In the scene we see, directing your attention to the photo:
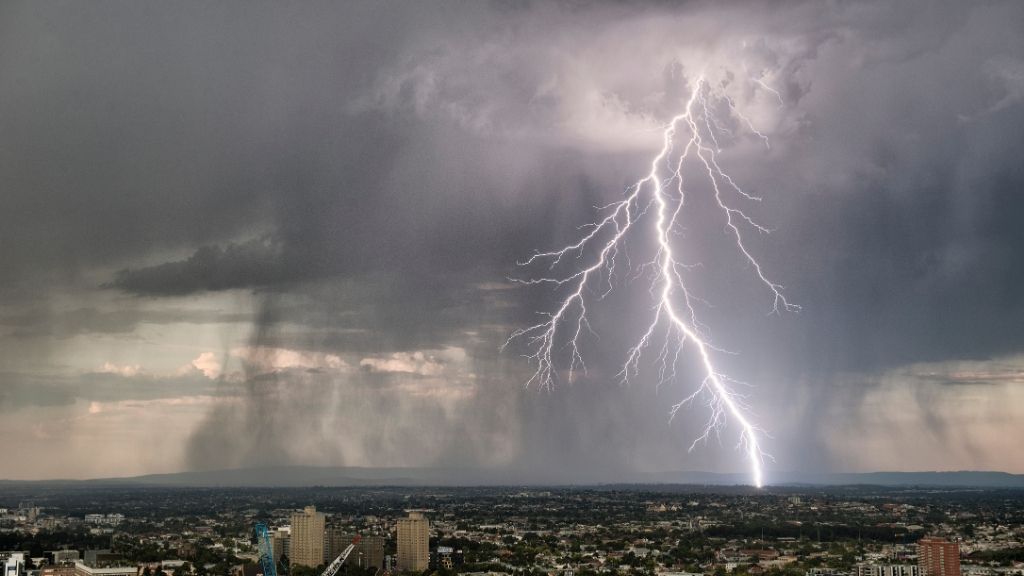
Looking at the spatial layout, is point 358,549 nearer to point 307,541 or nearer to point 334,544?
point 334,544

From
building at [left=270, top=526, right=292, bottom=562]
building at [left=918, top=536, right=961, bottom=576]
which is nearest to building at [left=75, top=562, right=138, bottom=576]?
building at [left=270, top=526, right=292, bottom=562]

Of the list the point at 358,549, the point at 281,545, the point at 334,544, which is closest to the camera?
the point at 358,549

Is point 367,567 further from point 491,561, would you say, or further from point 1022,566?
point 1022,566

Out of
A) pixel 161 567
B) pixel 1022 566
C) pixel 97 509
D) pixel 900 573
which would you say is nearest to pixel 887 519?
pixel 1022 566

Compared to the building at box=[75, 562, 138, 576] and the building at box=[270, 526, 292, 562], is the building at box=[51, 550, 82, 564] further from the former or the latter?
the building at box=[270, 526, 292, 562]

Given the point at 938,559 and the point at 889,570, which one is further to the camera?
the point at 938,559

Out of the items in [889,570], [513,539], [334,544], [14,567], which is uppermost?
[14,567]

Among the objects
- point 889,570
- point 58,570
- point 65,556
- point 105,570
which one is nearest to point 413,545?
point 105,570
